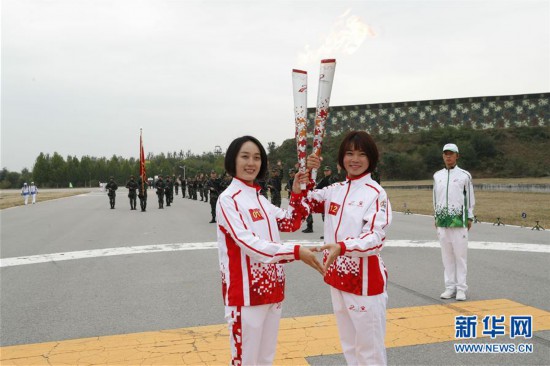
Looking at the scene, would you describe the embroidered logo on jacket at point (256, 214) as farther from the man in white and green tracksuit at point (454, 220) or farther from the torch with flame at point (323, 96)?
the man in white and green tracksuit at point (454, 220)

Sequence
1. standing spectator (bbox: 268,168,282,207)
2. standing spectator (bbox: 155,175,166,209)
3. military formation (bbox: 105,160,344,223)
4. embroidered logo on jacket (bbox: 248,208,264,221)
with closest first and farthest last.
A: 1. embroidered logo on jacket (bbox: 248,208,264,221)
2. military formation (bbox: 105,160,344,223)
3. standing spectator (bbox: 268,168,282,207)
4. standing spectator (bbox: 155,175,166,209)

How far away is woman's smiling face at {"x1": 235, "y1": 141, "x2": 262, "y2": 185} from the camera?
2830 millimetres

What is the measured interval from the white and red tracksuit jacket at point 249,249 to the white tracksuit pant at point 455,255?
3811mm

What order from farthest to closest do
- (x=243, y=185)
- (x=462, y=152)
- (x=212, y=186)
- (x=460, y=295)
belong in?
(x=462, y=152), (x=212, y=186), (x=460, y=295), (x=243, y=185)

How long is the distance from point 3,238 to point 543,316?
13.5 meters

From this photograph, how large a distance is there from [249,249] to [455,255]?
4.19 metres

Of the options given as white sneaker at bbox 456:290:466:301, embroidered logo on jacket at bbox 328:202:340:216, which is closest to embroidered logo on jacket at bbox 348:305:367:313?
embroidered logo on jacket at bbox 328:202:340:216

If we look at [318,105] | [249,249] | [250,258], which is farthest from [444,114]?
[249,249]

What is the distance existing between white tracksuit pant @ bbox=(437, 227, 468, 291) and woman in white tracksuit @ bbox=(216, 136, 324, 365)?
12.5ft

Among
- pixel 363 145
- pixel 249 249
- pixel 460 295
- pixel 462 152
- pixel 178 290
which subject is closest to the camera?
pixel 249 249

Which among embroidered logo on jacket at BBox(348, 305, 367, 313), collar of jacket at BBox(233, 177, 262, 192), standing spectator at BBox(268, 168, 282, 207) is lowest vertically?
embroidered logo on jacket at BBox(348, 305, 367, 313)

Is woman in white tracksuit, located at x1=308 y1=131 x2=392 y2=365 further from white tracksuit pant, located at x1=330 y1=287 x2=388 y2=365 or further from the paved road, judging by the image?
the paved road

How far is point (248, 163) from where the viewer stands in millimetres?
2824

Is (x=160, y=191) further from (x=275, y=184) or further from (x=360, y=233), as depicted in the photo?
(x=360, y=233)
